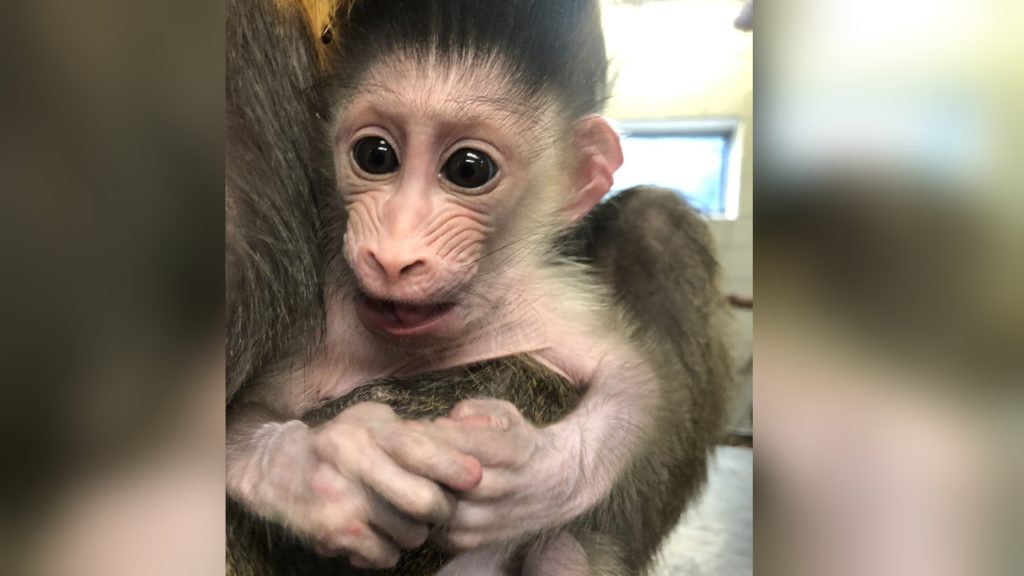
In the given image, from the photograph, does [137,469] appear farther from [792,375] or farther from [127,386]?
[792,375]

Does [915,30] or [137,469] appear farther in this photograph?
[137,469]

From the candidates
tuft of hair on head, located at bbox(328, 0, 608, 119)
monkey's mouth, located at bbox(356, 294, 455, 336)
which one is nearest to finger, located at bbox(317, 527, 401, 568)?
monkey's mouth, located at bbox(356, 294, 455, 336)

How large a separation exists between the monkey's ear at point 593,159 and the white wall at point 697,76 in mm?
26

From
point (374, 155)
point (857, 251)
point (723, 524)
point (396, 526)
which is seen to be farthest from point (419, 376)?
point (857, 251)

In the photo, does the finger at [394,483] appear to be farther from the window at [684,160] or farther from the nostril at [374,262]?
the window at [684,160]

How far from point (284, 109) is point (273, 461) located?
1.43ft

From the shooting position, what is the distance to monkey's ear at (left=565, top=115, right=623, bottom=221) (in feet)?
2.57

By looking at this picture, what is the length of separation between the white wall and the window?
Result: 1 centimetres

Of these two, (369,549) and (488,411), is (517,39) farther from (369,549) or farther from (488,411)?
(369,549)

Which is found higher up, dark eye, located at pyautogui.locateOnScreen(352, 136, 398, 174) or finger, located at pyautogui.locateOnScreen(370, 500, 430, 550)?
dark eye, located at pyautogui.locateOnScreen(352, 136, 398, 174)

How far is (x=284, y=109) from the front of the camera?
851 mm

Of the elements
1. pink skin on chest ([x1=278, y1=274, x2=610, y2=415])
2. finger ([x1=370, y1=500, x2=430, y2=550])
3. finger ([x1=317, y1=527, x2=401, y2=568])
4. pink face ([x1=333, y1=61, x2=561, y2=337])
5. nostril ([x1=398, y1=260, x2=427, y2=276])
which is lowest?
finger ([x1=317, y1=527, x2=401, y2=568])

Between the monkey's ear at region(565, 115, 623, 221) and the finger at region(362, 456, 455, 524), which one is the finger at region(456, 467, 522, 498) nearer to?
the finger at region(362, 456, 455, 524)

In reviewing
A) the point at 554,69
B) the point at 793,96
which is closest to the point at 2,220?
the point at 554,69
